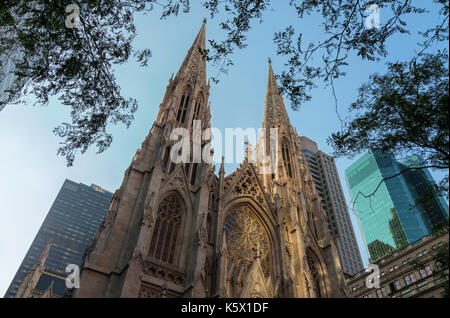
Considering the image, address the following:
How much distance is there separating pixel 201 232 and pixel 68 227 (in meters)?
133

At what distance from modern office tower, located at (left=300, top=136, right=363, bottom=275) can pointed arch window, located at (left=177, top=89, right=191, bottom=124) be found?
4782cm

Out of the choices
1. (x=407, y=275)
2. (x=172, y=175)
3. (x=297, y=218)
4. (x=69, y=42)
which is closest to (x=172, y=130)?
(x=172, y=175)

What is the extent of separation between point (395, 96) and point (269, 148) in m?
33.7

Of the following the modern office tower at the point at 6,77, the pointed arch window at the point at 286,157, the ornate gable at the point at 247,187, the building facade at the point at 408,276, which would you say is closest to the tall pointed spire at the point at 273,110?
the pointed arch window at the point at 286,157

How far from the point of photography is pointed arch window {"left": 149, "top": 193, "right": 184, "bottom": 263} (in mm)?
22061

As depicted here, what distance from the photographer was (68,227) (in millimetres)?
136500

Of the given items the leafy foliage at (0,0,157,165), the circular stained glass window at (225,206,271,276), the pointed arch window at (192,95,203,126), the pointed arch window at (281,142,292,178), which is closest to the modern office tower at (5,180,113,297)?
the pointed arch window at (192,95,203,126)

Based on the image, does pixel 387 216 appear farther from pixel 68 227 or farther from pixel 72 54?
pixel 68 227

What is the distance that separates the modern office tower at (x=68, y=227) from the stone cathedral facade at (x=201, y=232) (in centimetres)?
10385

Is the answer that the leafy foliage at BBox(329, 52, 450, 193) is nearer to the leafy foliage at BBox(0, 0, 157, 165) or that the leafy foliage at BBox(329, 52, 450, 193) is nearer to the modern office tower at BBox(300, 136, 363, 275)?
the leafy foliage at BBox(0, 0, 157, 165)

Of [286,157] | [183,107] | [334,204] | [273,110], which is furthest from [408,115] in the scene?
[334,204]

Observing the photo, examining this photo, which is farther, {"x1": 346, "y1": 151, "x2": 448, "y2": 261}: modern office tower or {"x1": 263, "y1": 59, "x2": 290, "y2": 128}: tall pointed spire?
{"x1": 346, "y1": 151, "x2": 448, "y2": 261}: modern office tower

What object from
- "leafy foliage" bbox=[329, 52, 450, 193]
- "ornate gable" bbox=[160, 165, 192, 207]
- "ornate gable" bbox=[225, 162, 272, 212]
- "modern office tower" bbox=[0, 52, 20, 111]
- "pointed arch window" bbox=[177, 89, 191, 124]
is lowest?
"leafy foliage" bbox=[329, 52, 450, 193]

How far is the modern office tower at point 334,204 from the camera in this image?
251 ft
